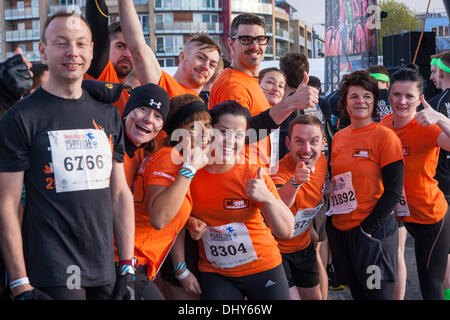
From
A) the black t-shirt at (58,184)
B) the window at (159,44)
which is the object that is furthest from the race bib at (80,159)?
the window at (159,44)

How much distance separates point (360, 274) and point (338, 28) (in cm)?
1254

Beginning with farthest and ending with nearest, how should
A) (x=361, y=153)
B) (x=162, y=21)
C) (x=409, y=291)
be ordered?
1. (x=162, y=21)
2. (x=409, y=291)
3. (x=361, y=153)

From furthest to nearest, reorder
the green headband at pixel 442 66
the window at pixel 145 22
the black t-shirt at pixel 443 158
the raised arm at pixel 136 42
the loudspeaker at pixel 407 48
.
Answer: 1. the window at pixel 145 22
2. the loudspeaker at pixel 407 48
3. the green headband at pixel 442 66
4. the black t-shirt at pixel 443 158
5. the raised arm at pixel 136 42

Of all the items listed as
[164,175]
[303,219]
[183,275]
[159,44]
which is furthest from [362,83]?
[159,44]

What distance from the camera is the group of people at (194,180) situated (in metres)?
1.81

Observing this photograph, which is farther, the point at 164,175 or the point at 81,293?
the point at 164,175

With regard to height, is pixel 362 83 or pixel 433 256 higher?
pixel 362 83

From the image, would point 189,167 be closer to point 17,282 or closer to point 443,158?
point 17,282

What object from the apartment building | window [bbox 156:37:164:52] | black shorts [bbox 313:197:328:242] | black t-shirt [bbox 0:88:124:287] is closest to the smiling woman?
black shorts [bbox 313:197:328:242]

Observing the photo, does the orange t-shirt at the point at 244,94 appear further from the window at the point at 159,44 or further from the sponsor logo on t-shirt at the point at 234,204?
the window at the point at 159,44

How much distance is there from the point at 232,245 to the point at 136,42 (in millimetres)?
1205

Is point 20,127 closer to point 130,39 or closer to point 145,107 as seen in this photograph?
point 145,107

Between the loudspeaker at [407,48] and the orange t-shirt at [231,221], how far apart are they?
29.7 feet

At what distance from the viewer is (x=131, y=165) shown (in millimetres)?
2332
